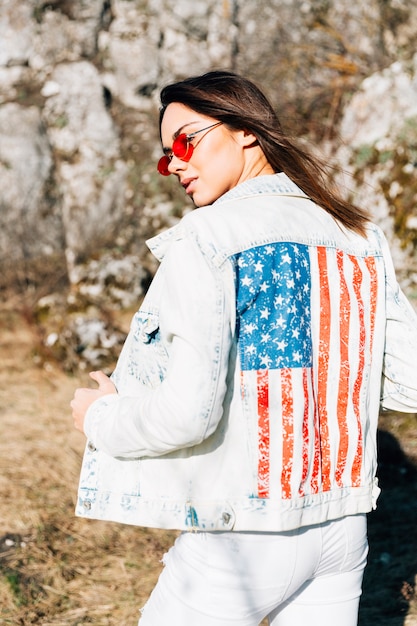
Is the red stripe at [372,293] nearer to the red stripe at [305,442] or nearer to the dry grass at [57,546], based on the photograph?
the red stripe at [305,442]

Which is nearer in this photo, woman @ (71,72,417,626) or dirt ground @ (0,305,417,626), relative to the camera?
woman @ (71,72,417,626)

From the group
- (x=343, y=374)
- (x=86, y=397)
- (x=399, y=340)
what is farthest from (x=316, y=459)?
(x=86, y=397)

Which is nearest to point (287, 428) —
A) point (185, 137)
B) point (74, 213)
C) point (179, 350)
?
point (179, 350)

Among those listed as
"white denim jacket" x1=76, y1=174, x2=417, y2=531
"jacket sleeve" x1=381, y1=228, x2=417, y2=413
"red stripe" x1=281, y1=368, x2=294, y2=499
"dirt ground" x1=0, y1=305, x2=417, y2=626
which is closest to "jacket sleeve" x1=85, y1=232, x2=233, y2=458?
"white denim jacket" x1=76, y1=174, x2=417, y2=531

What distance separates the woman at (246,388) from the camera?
1.15m

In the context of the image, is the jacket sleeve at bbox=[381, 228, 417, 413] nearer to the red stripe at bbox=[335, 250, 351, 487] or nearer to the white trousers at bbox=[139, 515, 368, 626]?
the red stripe at bbox=[335, 250, 351, 487]

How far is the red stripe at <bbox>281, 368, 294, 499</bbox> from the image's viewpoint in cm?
123

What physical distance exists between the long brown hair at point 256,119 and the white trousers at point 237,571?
2.04 feet

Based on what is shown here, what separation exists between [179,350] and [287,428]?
0.27 metres

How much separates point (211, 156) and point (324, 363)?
46cm

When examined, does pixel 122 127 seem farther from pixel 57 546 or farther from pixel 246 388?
pixel 246 388

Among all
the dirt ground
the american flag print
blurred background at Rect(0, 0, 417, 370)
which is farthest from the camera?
blurred background at Rect(0, 0, 417, 370)

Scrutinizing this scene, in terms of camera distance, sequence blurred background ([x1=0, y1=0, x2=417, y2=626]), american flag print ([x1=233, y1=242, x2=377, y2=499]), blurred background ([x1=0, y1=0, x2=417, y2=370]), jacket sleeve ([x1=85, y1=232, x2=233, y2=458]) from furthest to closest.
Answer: blurred background ([x1=0, y1=0, x2=417, y2=370]) → blurred background ([x1=0, y1=0, x2=417, y2=626]) → american flag print ([x1=233, y1=242, x2=377, y2=499]) → jacket sleeve ([x1=85, y1=232, x2=233, y2=458])

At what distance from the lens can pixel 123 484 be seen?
1.31 metres
